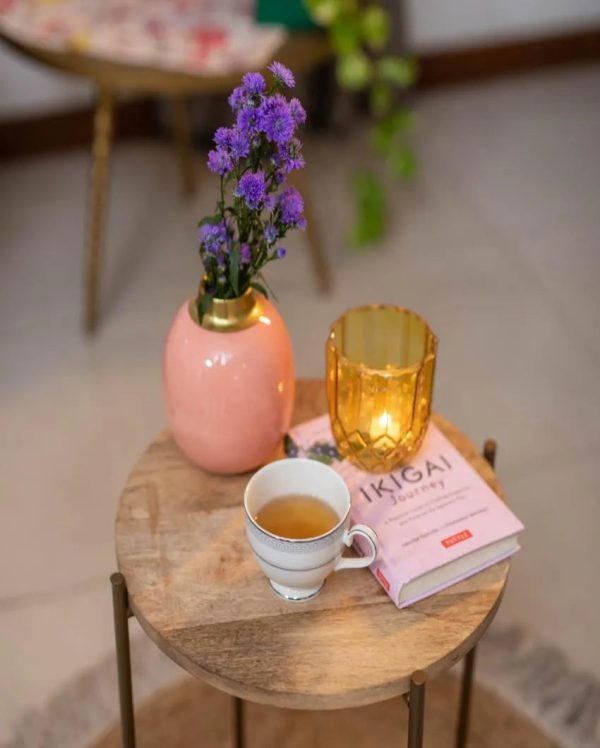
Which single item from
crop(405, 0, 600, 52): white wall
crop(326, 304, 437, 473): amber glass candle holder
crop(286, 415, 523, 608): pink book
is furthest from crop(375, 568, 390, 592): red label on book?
crop(405, 0, 600, 52): white wall

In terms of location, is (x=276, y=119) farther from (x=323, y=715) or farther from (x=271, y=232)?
(x=323, y=715)

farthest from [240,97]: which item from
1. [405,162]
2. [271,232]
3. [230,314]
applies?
[405,162]

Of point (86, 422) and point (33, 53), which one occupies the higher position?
point (33, 53)

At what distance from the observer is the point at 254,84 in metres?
0.84

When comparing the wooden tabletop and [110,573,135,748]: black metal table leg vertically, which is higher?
the wooden tabletop

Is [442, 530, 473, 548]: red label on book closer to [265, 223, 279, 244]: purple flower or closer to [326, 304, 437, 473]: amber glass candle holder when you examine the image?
[326, 304, 437, 473]: amber glass candle holder

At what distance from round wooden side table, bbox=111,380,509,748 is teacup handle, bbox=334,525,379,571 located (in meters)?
0.03

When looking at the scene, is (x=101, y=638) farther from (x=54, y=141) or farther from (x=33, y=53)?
(x=54, y=141)

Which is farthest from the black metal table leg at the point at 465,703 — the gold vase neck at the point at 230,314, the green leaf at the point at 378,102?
the green leaf at the point at 378,102

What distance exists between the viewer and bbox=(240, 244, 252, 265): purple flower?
94 centimetres

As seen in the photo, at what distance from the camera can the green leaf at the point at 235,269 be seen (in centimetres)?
94

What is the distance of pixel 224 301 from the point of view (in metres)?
0.98

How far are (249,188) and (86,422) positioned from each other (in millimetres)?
1025

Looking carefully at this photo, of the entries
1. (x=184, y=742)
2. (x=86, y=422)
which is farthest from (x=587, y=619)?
(x=86, y=422)
